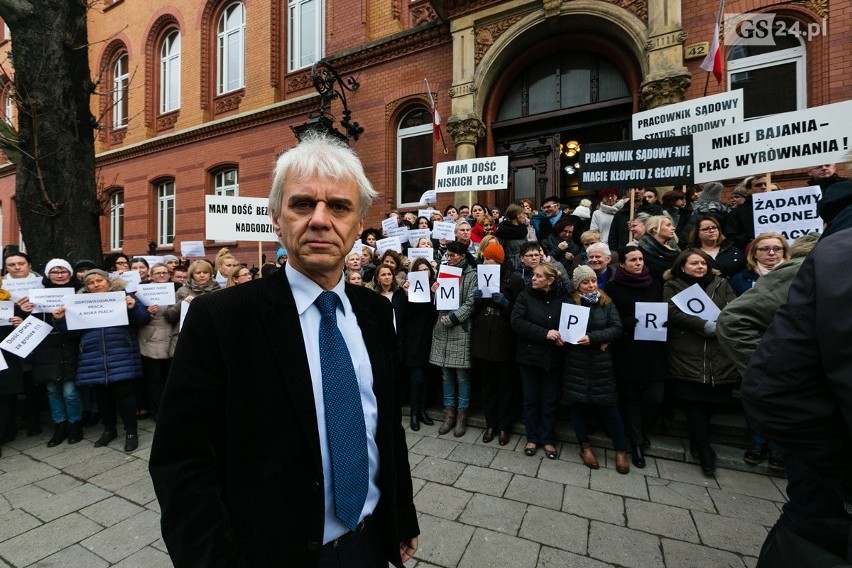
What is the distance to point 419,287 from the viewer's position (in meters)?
4.61

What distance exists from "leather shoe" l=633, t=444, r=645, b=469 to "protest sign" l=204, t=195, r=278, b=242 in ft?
18.3

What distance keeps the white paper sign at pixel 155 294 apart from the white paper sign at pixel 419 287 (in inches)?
114

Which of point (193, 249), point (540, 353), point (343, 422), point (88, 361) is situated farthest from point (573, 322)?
point (193, 249)

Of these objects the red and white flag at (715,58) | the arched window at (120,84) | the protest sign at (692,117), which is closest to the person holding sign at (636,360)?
the protest sign at (692,117)

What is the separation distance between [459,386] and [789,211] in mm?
4040

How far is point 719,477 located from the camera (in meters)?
3.42

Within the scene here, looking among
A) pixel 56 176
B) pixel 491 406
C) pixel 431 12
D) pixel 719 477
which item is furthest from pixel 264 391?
pixel 431 12

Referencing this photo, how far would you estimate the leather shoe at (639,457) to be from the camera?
11.9ft

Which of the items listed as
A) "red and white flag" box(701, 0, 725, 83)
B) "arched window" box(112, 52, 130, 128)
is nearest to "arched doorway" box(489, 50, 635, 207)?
"red and white flag" box(701, 0, 725, 83)

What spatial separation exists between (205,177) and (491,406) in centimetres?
1371

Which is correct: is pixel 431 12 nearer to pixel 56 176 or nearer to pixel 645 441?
pixel 56 176

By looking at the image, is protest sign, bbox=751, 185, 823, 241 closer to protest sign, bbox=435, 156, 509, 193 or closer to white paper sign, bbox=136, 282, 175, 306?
protest sign, bbox=435, 156, 509, 193

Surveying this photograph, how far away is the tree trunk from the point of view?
17.6ft

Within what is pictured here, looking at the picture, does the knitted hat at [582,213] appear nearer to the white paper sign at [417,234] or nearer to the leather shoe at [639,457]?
the white paper sign at [417,234]
